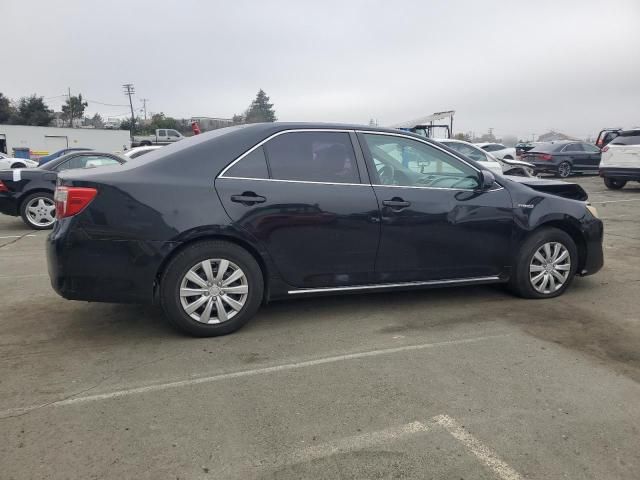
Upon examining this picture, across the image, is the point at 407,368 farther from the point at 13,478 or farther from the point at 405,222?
the point at 13,478

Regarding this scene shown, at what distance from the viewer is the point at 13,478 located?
2320mm

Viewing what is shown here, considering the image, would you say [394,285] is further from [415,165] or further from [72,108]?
[72,108]

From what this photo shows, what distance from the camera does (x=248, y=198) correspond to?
12.8ft

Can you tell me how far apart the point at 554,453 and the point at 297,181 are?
254 cm

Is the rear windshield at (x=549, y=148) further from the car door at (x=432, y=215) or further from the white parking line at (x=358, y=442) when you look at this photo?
the white parking line at (x=358, y=442)

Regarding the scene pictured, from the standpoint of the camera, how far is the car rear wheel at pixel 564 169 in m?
20.3

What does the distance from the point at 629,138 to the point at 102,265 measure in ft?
50.1

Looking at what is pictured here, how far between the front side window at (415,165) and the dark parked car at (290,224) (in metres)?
0.01

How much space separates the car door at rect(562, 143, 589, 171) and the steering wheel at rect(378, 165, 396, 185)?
18481 mm

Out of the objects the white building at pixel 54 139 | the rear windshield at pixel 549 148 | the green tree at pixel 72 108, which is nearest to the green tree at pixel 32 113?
the green tree at pixel 72 108

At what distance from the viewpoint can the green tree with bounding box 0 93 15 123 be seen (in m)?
67.7

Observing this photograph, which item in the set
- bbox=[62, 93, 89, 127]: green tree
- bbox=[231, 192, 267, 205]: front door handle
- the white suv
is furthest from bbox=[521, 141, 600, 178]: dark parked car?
bbox=[62, 93, 89, 127]: green tree

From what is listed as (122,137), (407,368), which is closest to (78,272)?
(407,368)

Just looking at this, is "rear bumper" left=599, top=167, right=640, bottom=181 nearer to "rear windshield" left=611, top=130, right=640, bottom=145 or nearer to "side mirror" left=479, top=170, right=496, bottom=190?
"rear windshield" left=611, top=130, right=640, bottom=145
